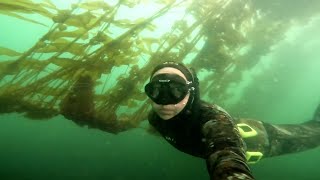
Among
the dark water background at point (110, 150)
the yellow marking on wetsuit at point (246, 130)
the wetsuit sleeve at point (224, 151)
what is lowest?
the dark water background at point (110, 150)

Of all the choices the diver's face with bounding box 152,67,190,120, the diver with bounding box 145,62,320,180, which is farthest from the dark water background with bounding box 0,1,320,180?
the diver's face with bounding box 152,67,190,120

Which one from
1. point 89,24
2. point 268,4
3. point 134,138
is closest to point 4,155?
point 134,138

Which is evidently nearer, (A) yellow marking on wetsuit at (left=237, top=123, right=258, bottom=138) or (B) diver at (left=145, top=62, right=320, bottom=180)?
(B) diver at (left=145, top=62, right=320, bottom=180)

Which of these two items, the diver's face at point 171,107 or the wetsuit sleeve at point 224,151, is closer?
the wetsuit sleeve at point 224,151

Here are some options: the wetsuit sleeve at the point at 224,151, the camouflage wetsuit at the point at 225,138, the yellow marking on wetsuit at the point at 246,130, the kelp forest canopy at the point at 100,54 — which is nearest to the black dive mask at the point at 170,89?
the camouflage wetsuit at the point at 225,138

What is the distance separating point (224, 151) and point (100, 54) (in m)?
3.55

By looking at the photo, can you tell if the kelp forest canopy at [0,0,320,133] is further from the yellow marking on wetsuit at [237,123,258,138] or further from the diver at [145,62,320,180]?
the yellow marking on wetsuit at [237,123,258,138]

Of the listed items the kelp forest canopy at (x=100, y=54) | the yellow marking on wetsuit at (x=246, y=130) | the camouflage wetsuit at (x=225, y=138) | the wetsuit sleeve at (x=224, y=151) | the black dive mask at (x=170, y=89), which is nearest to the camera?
the wetsuit sleeve at (x=224, y=151)

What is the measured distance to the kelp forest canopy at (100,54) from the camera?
5234 mm

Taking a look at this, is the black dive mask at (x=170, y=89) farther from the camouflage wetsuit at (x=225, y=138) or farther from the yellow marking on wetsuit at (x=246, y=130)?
the yellow marking on wetsuit at (x=246, y=130)

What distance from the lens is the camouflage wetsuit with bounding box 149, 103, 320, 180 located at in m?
2.78

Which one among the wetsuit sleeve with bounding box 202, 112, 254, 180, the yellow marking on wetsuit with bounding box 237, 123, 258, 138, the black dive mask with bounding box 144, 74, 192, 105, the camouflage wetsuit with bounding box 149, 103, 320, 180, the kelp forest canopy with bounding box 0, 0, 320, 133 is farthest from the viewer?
the yellow marking on wetsuit with bounding box 237, 123, 258, 138

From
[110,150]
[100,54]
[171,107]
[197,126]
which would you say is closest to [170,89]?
[171,107]

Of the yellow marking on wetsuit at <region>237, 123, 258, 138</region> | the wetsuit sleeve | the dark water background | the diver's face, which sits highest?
the wetsuit sleeve
